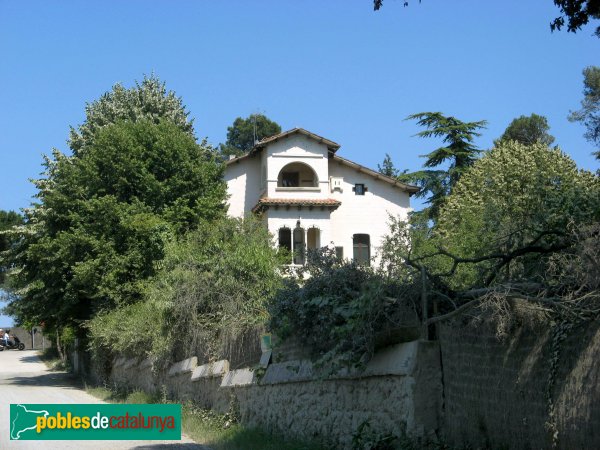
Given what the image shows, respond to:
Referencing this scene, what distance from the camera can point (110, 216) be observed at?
31.5 m

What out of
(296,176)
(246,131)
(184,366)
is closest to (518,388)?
(184,366)

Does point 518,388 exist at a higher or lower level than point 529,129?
lower

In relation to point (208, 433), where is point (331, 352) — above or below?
above

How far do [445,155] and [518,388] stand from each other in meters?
36.9

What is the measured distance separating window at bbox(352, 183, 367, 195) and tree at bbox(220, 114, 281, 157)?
140ft

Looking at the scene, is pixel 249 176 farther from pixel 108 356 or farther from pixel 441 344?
pixel 441 344

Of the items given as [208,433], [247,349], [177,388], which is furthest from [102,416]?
[177,388]

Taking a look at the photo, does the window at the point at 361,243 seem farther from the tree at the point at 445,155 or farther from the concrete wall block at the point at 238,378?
the concrete wall block at the point at 238,378

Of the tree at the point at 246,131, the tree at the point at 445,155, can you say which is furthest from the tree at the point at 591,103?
the tree at the point at 246,131

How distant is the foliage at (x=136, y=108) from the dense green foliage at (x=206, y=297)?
20543mm

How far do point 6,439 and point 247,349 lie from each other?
496 centimetres

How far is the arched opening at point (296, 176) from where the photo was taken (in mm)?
44219

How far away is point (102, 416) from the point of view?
600 inches

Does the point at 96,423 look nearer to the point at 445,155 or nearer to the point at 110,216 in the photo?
the point at 110,216
